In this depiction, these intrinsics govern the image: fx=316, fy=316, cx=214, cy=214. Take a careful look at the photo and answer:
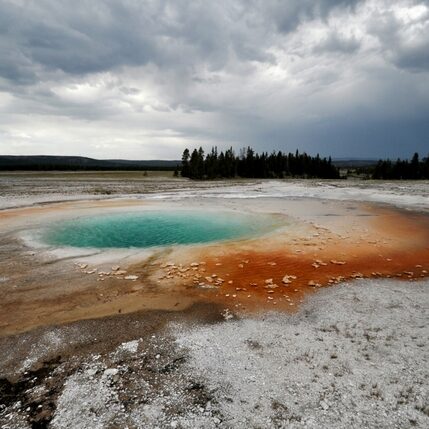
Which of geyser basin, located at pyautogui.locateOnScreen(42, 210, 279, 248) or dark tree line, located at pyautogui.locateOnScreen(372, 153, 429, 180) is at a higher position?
dark tree line, located at pyautogui.locateOnScreen(372, 153, 429, 180)

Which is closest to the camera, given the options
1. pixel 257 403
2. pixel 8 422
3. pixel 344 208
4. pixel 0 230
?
pixel 8 422

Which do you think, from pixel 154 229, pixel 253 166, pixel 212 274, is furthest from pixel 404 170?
pixel 212 274

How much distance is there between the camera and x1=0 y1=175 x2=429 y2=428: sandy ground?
4.85 m

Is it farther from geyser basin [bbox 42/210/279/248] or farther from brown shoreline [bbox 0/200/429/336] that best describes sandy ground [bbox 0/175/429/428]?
geyser basin [bbox 42/210/279/248]

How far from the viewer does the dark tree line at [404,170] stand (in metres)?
88.9

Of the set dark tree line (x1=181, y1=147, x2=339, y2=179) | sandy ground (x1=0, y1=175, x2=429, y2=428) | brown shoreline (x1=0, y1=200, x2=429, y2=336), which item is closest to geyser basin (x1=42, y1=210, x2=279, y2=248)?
brown shoreline (x1=0, y1=200, x2=429, y2=336)

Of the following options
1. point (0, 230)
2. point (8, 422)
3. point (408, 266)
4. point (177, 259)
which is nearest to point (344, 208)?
point (408, 266)

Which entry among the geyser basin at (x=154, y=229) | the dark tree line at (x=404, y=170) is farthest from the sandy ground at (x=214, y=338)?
the dark tree line at (x=404, y=170)

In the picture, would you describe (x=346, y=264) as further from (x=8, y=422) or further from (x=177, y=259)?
(x=8, y=422)

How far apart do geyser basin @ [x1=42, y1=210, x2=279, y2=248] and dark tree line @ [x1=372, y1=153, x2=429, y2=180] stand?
84728 mm

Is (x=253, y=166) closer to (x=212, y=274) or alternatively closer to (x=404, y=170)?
(x=404, y=170)

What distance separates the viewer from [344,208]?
25.9 meters

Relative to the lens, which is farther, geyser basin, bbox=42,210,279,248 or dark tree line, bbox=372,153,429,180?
dark tree line, bbox=372,153,429,180

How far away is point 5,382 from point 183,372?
3033mm
